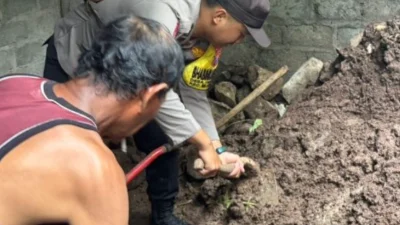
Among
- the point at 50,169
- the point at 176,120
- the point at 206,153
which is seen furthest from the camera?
the point at 206,153

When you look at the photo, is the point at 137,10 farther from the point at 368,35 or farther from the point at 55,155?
the point at 368,35

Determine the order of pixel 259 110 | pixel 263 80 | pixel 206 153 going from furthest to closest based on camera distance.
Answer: pixel 263 80 < pixel 259 110 < pixel 206 153

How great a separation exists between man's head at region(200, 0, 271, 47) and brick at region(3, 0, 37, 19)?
1720mm

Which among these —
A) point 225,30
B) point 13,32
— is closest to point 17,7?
point 13,32

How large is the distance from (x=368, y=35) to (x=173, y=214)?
138 centimetres

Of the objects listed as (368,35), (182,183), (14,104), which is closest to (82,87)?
(14,104)

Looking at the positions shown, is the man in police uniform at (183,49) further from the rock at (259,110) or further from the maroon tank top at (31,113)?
the rock at (259,110)

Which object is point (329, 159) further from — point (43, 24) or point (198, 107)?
point (43, 24)

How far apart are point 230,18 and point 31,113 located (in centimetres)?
125

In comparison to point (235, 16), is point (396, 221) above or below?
below

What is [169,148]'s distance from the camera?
→ 2754 mm

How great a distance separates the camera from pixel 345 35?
447 centimetres

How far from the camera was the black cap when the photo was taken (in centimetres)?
278

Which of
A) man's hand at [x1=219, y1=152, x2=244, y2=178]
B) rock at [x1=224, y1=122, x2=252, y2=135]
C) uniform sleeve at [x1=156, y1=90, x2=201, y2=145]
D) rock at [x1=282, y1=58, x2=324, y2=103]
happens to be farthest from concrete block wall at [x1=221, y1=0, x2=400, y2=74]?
uniform sleeve at [x1=156, y1=90, x2=201, y2=145]
